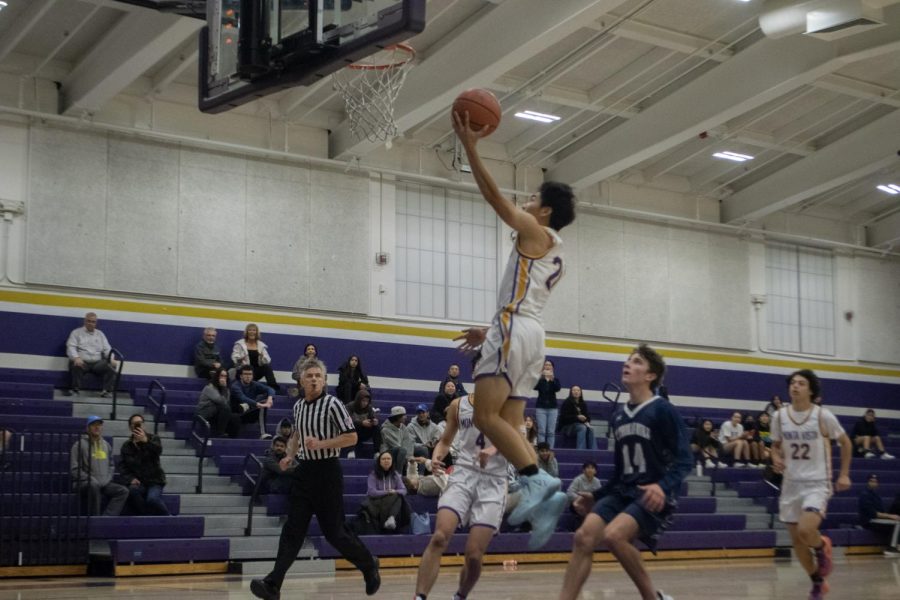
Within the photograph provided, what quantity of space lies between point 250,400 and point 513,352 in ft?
39.0

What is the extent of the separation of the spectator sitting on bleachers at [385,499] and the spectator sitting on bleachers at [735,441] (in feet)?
32.0

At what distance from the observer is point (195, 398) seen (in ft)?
62.5

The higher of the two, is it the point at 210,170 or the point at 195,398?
the point at 210,170

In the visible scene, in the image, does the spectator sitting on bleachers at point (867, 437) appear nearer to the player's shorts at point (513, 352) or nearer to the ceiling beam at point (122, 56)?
the ceiling beam at point (122, 56)

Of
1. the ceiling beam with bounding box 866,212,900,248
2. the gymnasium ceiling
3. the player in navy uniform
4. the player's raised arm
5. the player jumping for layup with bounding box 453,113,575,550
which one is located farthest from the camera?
the ceiling beam with bounding box 866,212,900,248

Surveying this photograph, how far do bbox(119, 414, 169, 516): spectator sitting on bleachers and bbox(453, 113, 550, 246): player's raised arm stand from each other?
29.9 feet

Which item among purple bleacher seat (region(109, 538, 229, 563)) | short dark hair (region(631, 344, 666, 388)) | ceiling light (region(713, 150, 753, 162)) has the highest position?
ceiling light (region(713, 150, 753, 162))

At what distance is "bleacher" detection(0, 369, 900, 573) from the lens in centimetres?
1371

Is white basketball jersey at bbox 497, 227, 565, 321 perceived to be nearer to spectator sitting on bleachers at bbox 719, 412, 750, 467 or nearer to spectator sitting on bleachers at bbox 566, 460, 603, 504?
spectator sitting on bleachers at bbox 566, 460, 603, 504

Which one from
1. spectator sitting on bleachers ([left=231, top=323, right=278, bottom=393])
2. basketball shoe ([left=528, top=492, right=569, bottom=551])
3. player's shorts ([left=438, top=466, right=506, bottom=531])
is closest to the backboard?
player's shorts ([left=438, top=466, right=506, bottom=531])

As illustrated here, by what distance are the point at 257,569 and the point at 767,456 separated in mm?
12820

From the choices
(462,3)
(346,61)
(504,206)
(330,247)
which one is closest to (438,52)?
(462,3)

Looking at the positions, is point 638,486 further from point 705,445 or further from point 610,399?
point 610,399

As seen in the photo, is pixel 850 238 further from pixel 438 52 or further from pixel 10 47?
pixel 10 47
